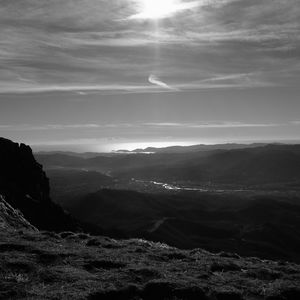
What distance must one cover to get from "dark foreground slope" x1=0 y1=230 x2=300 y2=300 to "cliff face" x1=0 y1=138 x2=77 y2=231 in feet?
219

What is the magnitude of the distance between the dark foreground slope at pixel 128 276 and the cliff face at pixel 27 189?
66.7m

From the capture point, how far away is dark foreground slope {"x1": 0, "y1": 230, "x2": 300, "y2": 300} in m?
A: 20.3

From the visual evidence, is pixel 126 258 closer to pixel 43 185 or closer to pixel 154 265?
pixel 154 265

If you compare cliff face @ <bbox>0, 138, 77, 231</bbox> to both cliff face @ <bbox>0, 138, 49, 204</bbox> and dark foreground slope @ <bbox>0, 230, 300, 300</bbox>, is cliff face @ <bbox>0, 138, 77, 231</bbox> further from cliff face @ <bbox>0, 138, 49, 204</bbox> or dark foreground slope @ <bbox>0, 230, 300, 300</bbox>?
dark foreground slope @ <bbox>0, 230, 300, 300</bbox>

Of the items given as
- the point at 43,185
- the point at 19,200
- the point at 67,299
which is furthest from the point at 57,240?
A: the point at 43,185

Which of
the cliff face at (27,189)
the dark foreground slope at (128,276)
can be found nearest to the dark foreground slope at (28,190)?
the cliff face at (27,189)

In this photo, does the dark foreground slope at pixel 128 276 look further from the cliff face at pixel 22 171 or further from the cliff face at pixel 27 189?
the cliff face at pixel 22 171

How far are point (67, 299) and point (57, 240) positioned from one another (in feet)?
60.6

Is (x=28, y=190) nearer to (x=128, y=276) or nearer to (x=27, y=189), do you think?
(x=27, y=189)

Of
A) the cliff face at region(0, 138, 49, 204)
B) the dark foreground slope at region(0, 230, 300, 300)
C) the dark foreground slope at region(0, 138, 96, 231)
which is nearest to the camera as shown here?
the dark foreground slope at region(0, 230, 300, 300)

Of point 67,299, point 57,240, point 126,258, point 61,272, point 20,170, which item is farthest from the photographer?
point 20,170

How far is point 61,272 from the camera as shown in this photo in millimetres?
23172

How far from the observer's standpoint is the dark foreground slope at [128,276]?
20281 millimetres

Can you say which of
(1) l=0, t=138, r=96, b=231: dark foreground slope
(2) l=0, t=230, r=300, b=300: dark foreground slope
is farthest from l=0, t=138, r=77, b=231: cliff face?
(2) l=0, t=230, r=300, b=300: dark foreground slope
